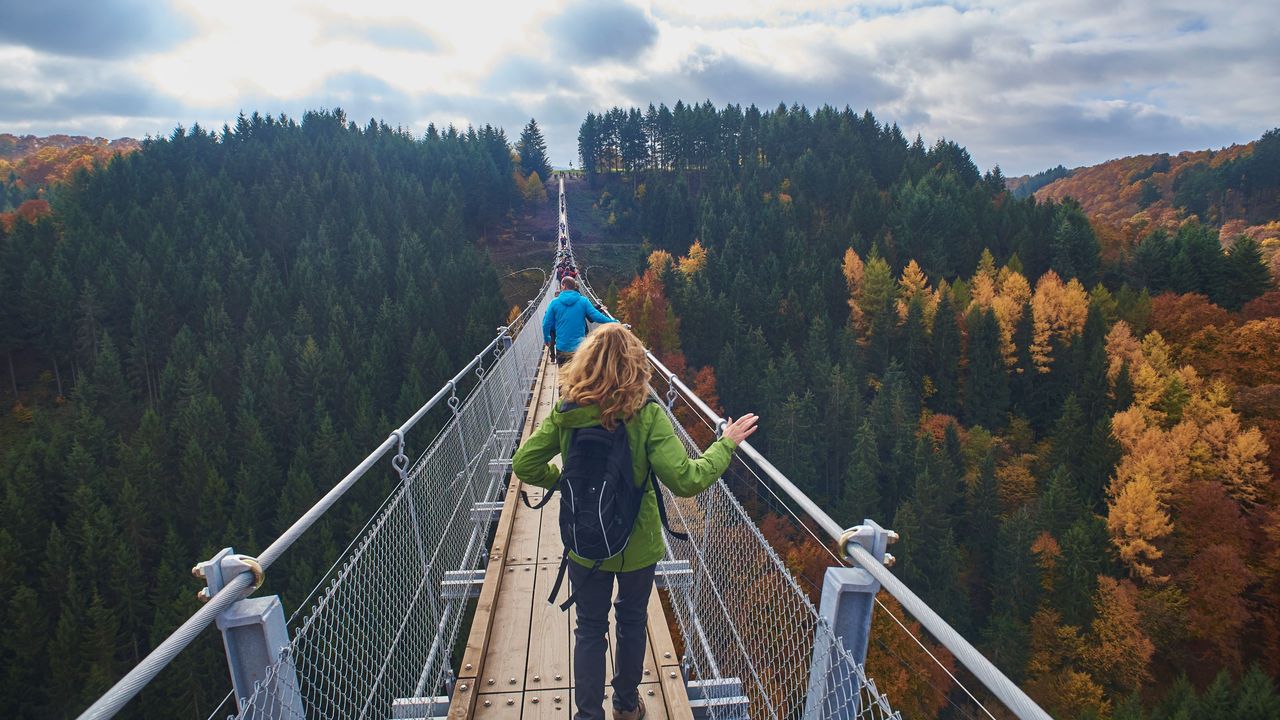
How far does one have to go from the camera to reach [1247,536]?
3519cm

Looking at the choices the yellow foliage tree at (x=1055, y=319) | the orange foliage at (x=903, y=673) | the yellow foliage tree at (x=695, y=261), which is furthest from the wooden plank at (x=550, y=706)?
the yellow foliage tree at (x=695, y=261)

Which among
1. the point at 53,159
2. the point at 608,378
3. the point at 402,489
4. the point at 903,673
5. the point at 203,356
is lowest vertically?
the point at 903,673

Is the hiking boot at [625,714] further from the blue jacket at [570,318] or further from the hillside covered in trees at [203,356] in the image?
the hillside covered in trees at [203,356]

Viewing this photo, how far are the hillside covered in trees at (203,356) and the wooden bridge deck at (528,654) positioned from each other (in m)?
29.1

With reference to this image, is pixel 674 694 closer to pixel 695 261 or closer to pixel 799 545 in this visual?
pixel 799 545

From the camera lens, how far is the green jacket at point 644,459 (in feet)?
7.25

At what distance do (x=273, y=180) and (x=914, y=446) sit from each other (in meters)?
64.3

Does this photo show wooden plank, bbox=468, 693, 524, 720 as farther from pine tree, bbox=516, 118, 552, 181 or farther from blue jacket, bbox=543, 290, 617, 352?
pine tree, bbox=516, 118, 552, 181

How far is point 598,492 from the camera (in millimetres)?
2168

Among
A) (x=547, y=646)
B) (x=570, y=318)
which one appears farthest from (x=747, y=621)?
(x=570, y=318)

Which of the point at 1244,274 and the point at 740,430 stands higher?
the point at 740,430

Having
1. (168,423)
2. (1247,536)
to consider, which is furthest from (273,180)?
(1247,536)

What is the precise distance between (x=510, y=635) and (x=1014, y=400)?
55.1 m

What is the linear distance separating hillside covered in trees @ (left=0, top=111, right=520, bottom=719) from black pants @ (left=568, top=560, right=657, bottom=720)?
1203 inches
